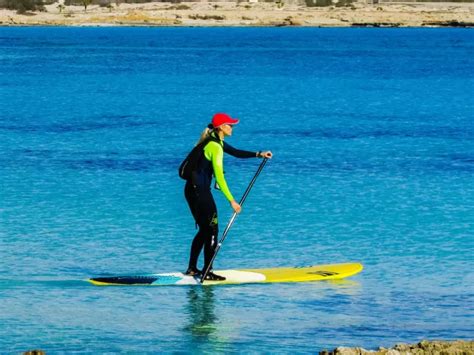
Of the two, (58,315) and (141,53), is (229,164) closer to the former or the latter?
(58,315)

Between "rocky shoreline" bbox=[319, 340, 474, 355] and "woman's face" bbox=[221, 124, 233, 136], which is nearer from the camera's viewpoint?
"rocky shoreline" bbox=[319, 340, 474, 355]

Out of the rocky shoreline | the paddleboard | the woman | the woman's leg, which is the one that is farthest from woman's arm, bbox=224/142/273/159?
the rocky shoreline

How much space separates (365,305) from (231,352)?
2478mm

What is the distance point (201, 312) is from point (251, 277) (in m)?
1.63

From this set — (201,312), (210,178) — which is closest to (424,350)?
(201,312)

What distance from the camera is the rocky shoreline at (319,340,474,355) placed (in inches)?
416

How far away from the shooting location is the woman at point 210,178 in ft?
46.2

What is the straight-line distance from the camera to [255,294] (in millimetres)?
14336

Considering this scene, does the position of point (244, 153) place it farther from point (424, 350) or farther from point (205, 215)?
point (424, 350)

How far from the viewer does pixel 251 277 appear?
15.0 m

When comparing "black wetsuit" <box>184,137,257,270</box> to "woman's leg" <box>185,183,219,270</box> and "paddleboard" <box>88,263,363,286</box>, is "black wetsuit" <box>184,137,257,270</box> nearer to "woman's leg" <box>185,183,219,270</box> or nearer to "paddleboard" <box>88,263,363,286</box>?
"woman's leg" <box>185,183,219,270</box>

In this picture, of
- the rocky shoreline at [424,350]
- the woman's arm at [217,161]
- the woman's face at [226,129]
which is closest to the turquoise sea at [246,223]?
the rocky shoreline at [424,350]

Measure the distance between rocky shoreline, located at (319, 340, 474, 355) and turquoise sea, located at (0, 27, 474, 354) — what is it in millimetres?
1161

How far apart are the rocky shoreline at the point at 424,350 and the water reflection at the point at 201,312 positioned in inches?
79.5
